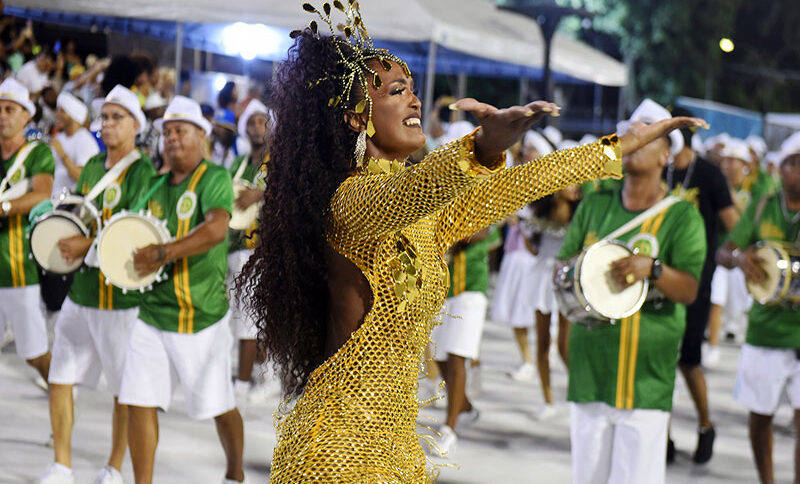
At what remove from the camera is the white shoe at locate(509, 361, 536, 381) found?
10.3 meters

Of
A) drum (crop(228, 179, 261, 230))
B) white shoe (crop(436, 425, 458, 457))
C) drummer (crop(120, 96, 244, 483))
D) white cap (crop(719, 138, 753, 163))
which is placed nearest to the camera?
drummer (crop(120, 96, 244, 483))

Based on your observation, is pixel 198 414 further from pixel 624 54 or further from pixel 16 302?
pixel 624 54

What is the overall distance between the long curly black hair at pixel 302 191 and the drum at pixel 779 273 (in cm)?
375

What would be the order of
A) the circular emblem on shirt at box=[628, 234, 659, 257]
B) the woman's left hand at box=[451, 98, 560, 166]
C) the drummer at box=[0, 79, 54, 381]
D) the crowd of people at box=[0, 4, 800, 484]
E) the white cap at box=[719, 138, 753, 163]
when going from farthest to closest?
the white cap at box=[719, 138, 753, 163] < the drummer at box=[0, 79, 54, 381] < the circular emblem on shirt at box=[628, 234, 659, 257] < the crowd of people at box=[0, 4, 800, 484] < the woman's left hand at box=[451, 98, 560, 166]

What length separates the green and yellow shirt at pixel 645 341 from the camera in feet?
16.9

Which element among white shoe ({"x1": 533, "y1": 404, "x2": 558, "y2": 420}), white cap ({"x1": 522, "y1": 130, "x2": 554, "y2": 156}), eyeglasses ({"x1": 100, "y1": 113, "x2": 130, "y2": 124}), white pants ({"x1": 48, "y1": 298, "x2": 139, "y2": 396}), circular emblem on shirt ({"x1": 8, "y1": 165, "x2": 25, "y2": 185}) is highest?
eyeglasses ({"x1": 100, "y1": 113, "x2": 130, "y2": 124})

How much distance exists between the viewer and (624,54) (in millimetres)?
36906

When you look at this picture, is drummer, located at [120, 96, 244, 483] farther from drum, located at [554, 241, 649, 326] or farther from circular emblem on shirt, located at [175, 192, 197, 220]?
drum, located at [554, 241, 649, 326]

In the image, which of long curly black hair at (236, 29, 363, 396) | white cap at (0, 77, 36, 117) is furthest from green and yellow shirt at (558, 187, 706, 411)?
white cap at (0, 77, 36, 117)

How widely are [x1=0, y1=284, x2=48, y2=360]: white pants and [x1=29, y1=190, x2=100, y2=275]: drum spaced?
84 cm

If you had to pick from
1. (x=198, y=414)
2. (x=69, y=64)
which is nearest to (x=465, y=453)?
(x=198, y=414)

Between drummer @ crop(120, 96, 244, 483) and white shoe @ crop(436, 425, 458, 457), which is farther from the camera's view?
white shoe @ crop(436, 425, 458, 457)

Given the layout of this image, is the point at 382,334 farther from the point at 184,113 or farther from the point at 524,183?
the point at 184,113

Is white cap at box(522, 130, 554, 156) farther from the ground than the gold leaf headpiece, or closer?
closer
